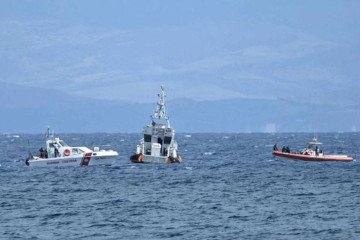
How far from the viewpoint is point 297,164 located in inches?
4776

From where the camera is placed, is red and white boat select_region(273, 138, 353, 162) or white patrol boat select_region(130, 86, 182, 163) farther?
red and white boat select_region(273, 138, 353, 162)

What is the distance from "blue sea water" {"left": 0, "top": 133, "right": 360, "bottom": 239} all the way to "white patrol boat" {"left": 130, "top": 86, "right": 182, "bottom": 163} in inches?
248

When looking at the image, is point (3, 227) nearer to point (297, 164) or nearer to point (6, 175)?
point (6, 175)

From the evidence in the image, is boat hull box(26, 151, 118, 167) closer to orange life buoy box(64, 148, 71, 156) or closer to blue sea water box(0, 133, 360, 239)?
orange life buoy box(64, 148, 71, 156)

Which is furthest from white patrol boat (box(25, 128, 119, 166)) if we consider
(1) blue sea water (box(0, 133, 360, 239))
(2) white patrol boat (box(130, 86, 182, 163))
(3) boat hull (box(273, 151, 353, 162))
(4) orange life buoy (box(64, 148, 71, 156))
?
(3) boat hull (box(273, 151, 353, 162))

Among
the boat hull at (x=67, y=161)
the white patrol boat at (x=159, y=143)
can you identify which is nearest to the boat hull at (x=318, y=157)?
the white patrol boat at (x=159, y=143)

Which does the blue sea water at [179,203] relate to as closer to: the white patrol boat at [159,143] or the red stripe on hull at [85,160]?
the red stripe on hull at [85,160]

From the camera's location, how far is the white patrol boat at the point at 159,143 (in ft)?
391

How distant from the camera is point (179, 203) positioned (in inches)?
2938

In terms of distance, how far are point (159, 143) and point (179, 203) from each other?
148ft

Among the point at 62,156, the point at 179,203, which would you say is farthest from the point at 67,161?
the point at 179,203

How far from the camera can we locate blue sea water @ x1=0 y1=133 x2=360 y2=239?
60.8 metres

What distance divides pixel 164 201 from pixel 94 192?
882cm

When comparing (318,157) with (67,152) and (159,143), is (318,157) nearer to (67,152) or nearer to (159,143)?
(159,143)
